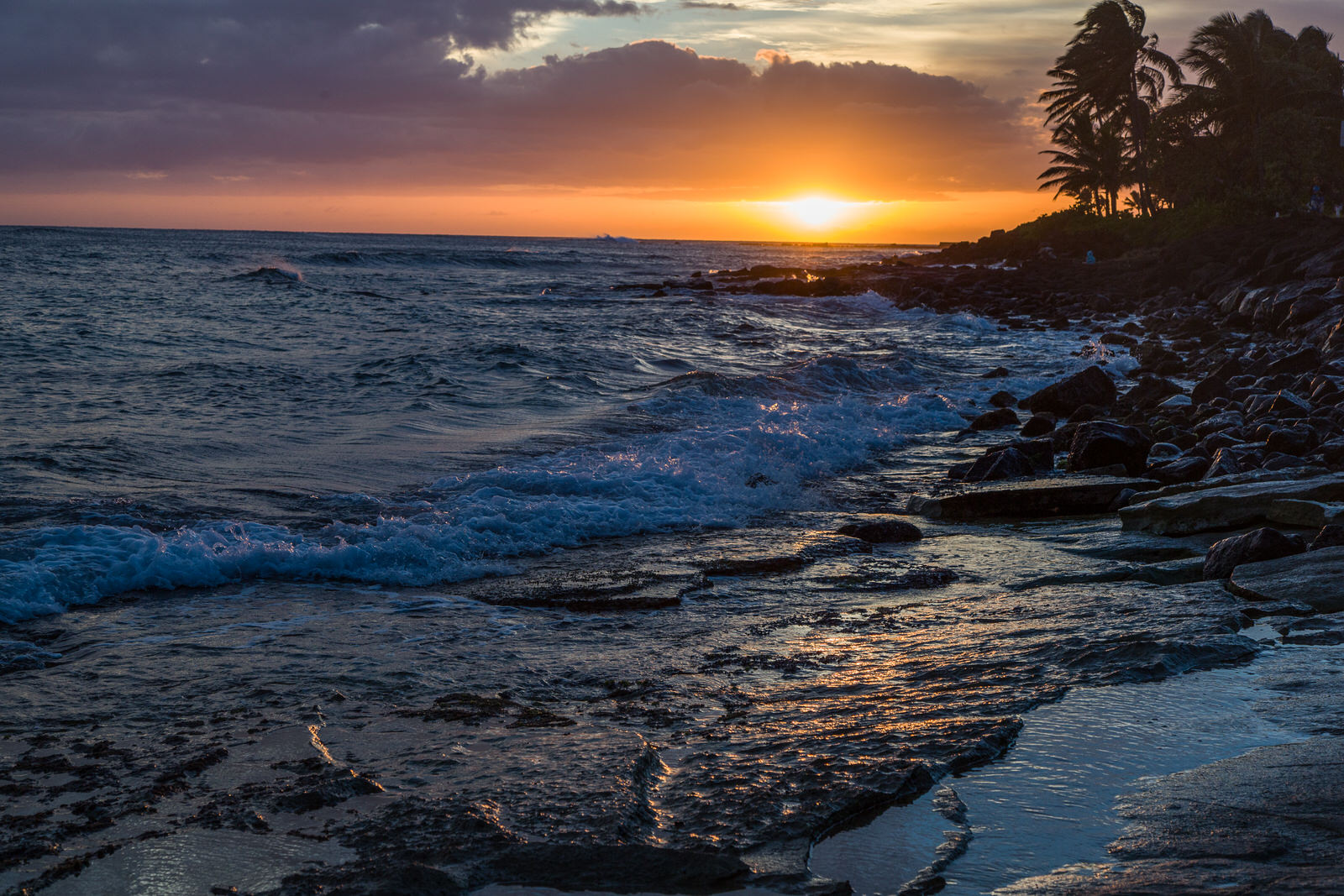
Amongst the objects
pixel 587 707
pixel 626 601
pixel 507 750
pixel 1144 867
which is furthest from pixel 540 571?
pixel 1144 867

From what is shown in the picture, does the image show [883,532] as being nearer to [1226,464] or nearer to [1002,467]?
[1002,467]

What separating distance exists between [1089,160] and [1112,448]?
179 ft

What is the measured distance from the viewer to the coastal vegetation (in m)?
33.7

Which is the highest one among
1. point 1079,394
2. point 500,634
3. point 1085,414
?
point 1079,394

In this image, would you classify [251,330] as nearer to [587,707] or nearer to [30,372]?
[30,372]

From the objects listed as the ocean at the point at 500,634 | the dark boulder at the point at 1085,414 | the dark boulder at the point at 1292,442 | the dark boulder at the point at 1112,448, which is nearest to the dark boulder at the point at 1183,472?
the dark boulder at the point at 1112,448

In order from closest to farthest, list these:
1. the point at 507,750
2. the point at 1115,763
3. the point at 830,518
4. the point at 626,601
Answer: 1. the point at 1115,763
2. the point at 507,750
3. the point at 626,601
4. the point at 830,518

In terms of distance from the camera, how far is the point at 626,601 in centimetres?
529

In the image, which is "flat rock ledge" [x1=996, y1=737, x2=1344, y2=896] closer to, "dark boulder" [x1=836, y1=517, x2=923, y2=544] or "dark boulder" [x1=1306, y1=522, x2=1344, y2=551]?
Result: "dark boulder" [x1=1306, y1=522, x2=1344, y2=551]

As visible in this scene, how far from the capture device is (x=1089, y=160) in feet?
183

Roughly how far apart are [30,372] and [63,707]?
1206 cm

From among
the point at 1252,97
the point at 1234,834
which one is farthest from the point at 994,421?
the point at 1252,97

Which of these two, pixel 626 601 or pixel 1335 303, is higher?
pixel 1335 303

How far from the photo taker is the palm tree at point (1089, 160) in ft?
177
